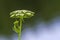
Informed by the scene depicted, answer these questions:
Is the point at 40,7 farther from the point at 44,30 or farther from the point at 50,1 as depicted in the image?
the point at 44,30

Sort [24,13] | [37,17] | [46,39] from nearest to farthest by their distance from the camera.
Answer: [24,13] < [46,39] < [37,17]

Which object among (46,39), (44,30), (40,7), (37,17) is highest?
(40,7)

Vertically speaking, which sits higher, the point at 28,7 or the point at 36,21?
the point at 28,7

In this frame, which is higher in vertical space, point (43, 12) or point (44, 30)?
point (43, 12)

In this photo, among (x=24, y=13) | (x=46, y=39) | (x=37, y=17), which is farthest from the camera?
(x=37, y=17)

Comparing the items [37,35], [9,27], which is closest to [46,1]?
[37,35]
